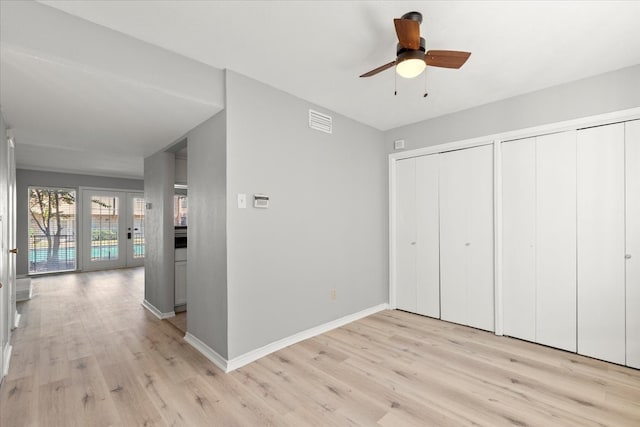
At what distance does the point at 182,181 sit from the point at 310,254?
2303 millimetres

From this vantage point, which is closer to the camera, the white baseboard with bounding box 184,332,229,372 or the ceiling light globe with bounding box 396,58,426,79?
the ceiling light globe with bounding box 396,58,426,79

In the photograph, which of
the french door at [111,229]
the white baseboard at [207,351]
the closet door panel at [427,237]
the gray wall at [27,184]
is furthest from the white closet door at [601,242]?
the gray wall at [27,184]

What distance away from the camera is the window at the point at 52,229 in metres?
6.94

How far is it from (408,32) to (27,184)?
349 inches

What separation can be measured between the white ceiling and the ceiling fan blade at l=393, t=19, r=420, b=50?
0.78 ft

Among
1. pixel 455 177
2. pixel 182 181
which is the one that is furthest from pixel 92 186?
pixel 455 177

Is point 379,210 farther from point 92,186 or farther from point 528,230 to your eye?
point 92,186

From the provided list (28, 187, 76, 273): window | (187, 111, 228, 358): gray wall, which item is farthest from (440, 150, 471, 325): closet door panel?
(28, 187, 76, 273): window

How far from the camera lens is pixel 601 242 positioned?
111 inches

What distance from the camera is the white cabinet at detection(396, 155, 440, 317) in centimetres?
395

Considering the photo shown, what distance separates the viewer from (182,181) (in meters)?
4.32

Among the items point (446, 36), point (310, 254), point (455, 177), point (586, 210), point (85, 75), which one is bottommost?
point (310, 254)

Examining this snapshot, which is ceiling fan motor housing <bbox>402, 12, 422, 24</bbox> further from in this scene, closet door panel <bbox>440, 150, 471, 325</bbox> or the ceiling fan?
closet door panel <bbox>440, 150, 471, 325</bbox>

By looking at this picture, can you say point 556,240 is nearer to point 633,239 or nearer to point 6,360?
point 633,239
